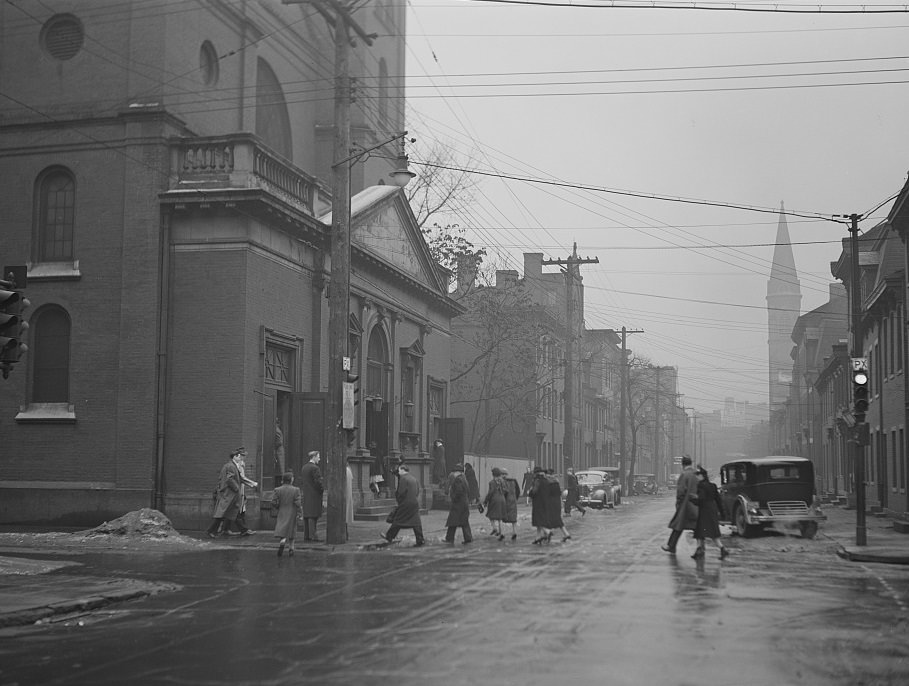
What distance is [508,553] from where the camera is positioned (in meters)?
20.2

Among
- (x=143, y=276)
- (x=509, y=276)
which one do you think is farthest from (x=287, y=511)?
(x=509, y=276)

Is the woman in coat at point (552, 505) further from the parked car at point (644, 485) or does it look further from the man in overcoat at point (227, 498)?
the parked car at point (644, 485)

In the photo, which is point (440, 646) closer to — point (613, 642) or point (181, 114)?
point (613, 642)

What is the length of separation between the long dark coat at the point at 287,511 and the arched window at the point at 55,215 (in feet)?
33.8

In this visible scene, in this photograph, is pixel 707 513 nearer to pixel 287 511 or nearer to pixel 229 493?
pixel 287 511

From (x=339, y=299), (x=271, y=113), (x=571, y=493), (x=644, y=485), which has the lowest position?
(x=644, y=485)

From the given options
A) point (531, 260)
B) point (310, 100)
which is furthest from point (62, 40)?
point (531, 260)

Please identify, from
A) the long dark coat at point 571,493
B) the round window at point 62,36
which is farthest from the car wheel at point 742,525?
the round window at point 62,36

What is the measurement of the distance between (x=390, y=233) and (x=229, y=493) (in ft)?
47.0

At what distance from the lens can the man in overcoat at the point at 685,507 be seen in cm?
1964

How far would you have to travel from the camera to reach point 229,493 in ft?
74.9

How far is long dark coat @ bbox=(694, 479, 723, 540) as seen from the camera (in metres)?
19.7

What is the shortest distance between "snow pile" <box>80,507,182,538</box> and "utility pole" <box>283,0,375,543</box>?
10.8 feet

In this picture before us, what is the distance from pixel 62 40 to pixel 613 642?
23311 millimetres
